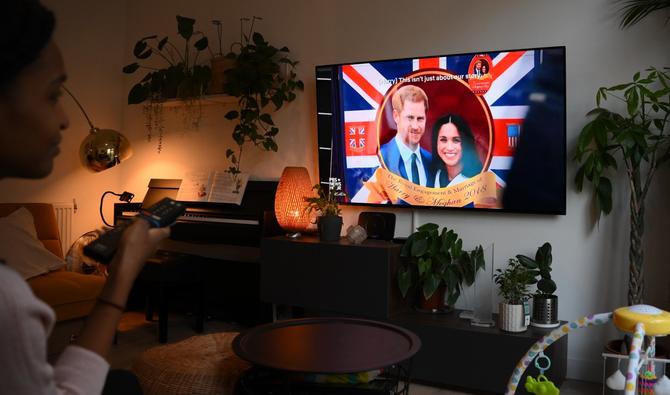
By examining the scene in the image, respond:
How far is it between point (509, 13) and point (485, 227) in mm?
1272

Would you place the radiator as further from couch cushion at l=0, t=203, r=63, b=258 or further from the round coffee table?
the round coffee table

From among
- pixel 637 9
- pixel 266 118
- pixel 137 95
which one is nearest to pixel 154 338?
pixel 266 118

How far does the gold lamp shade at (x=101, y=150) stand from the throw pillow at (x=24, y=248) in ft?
2.49

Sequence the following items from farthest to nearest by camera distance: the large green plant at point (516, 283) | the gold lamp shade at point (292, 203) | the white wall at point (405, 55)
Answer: the gold lamp shade at point (292, 203)
the white wall at point (405, 55)
the large green plant at point (516, 283)

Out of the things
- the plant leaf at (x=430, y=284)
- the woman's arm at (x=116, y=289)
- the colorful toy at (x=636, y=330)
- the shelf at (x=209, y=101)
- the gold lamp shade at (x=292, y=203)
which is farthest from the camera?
the shelf at (x=209, y=101)

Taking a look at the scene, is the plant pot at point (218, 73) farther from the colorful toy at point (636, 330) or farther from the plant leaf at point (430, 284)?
the colorful toy at point (636, 330)

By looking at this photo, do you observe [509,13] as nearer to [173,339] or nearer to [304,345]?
[304,345]

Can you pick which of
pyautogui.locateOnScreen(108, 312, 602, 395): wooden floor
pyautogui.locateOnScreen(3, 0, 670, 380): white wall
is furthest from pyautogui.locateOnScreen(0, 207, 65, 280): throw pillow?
pyautogui.locateOnScreen(3, 0, 670, 380): white wall

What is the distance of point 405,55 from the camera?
399cm

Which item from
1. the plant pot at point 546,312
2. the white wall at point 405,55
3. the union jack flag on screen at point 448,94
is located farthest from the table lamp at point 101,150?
the plant pot at point 546,312

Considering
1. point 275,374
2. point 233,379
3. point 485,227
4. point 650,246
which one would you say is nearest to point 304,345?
point 275,374

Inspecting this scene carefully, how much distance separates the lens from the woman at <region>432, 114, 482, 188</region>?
3.64 m

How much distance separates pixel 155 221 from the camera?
110 centimetres

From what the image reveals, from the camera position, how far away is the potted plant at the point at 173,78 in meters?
4.64
